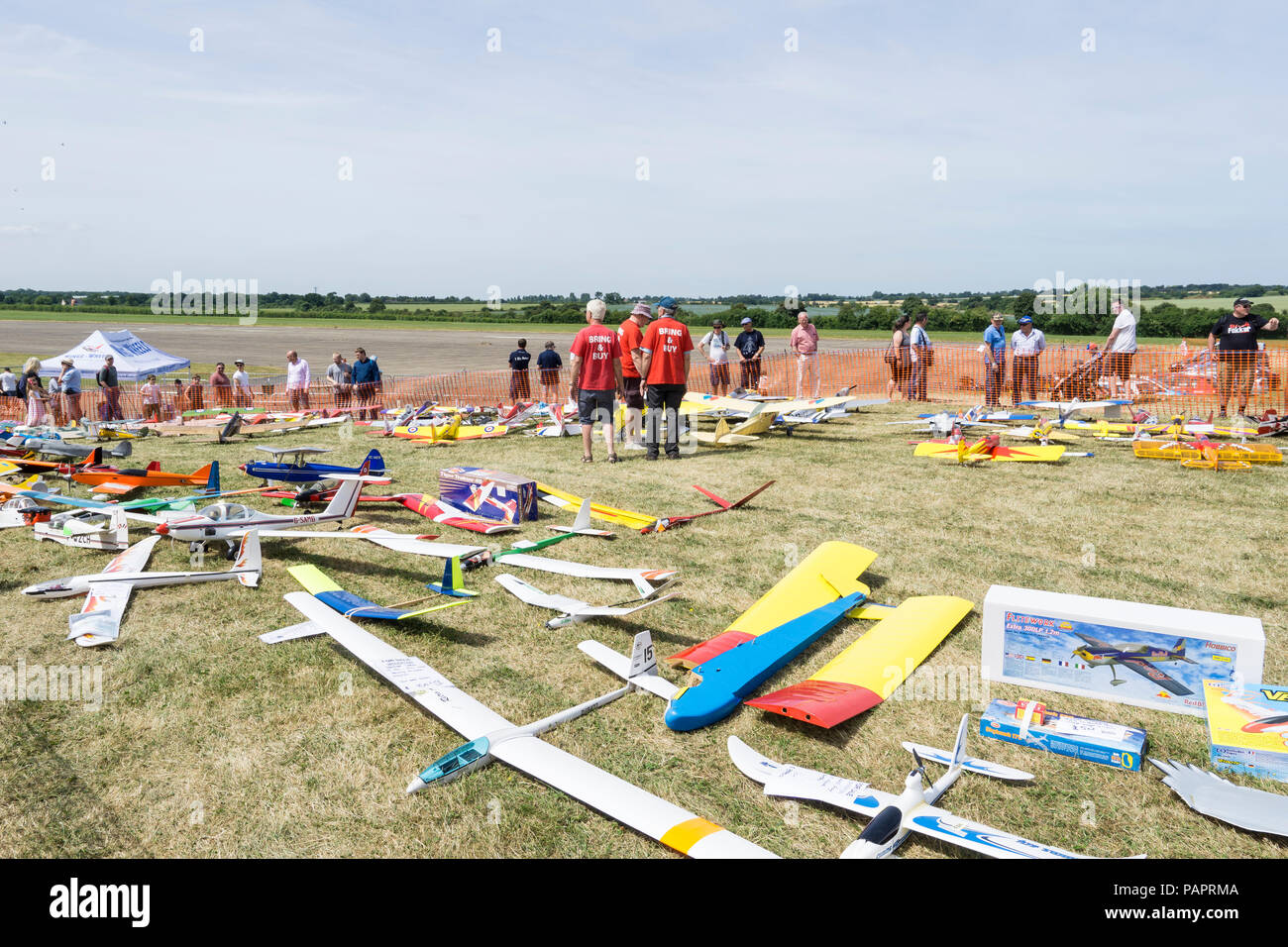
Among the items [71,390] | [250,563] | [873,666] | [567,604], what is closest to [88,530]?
[250,563]

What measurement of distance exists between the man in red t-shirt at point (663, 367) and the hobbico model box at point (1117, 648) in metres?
6.90

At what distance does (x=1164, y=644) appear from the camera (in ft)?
13.7

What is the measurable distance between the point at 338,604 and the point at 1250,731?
17.2 feet

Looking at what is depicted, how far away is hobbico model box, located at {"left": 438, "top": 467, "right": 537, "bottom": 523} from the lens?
8.16 metres

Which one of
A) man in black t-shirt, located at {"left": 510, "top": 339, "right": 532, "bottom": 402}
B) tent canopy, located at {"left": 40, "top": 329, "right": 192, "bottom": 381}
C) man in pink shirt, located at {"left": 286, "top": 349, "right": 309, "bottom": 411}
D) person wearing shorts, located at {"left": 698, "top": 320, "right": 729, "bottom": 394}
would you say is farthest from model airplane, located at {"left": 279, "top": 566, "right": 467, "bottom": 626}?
tent canopy, located at {"left": 40, "top": 329, "right": 192, "bottom": 381}

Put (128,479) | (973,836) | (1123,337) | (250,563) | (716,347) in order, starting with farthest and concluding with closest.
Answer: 1. (716,347)
2. (1123,337)
3. (128,479)
4. (250,563)
5. (973,836)

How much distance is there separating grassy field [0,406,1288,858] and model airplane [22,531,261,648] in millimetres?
115

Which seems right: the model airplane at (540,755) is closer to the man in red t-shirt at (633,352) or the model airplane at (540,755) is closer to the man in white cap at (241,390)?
the man in red t-shirt at (633,352)

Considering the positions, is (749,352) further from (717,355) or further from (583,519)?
(583,519)

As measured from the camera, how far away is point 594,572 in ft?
20.9

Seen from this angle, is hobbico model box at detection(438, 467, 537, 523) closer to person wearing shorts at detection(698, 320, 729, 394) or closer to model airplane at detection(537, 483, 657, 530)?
model airplane at detection(537, 483, 657, 530)

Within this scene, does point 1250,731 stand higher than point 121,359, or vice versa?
point 121,359

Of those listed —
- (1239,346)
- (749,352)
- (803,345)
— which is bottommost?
(1239,346)
